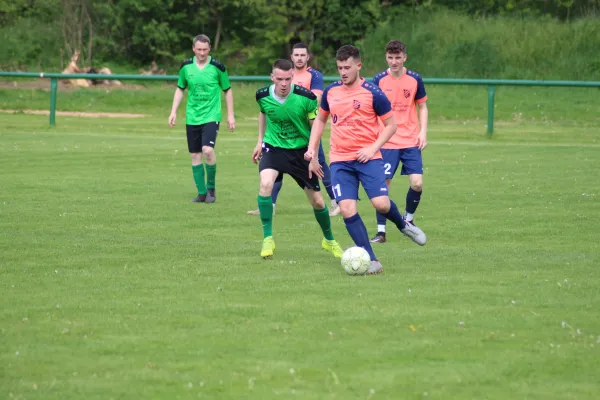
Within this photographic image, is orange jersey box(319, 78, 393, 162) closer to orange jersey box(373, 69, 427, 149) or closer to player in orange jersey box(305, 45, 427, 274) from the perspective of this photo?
player in orange jersey box(305, 45, 427, 274)

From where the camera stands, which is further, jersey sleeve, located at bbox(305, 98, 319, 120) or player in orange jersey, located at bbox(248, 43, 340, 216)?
player in orange jersey, located at bbox(248, 43, 340, 216)

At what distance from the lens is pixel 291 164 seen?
10.2 meters

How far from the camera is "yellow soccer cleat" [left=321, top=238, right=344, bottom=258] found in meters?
9.93

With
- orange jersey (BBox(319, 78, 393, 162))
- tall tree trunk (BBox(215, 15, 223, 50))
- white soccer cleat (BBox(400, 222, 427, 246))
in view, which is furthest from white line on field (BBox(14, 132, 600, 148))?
tall tree trunk (BBox(215, 15, 223, 50))

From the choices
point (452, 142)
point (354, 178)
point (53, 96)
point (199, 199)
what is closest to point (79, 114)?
point (53, 96)

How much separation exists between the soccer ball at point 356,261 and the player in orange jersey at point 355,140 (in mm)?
321

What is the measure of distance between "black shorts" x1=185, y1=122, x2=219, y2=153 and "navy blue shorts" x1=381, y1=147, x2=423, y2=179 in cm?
330

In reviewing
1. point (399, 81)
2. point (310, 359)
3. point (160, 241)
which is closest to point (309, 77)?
point (399, 81)

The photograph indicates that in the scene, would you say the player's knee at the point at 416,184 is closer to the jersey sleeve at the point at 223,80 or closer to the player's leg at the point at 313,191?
the player's leg at the point at 313,191

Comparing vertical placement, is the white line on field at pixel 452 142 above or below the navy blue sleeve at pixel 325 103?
below

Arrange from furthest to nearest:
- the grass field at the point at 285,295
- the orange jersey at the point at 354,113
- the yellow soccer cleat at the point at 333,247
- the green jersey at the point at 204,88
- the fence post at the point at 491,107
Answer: the fence post at the point at 491,107 → the green jersey at the point at 204,88 → the yellow soccer cleat at the point at 333,247 → the orange jersey at the point at 354,113 → the grass field at the point at 285,295

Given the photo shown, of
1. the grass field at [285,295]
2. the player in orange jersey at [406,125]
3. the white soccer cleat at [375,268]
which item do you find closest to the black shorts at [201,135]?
the grass field at [285,295]

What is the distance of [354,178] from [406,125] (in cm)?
231

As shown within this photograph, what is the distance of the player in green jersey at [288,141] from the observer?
10.1 metres
